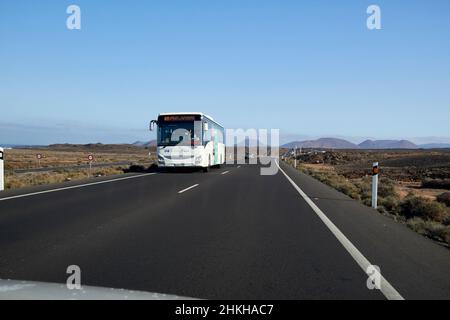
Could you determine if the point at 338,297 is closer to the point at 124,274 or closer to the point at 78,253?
the point at 124,274

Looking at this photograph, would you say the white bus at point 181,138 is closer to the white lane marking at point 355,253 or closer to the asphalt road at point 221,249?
the asphalt road at point 221,249

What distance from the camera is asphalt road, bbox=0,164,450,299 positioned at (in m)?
5.52

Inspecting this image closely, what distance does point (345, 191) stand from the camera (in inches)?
750

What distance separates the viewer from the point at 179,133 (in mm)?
27484

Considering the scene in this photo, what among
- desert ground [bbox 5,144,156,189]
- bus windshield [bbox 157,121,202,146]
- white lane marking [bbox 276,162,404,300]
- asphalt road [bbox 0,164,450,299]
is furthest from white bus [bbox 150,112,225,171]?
white lane marking [bbox 276,162,404,300]

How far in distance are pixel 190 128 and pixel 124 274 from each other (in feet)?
71.8

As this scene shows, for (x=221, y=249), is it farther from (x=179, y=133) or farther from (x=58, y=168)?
(x=58, y=168)

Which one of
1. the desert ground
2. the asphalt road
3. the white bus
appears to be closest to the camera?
the asphalt road

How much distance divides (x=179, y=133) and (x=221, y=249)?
67.1ft

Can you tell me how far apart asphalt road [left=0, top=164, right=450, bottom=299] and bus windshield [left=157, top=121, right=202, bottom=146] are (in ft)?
47.9

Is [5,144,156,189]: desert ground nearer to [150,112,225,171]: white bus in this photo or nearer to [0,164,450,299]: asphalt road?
[150,112,225,171]: white bus
